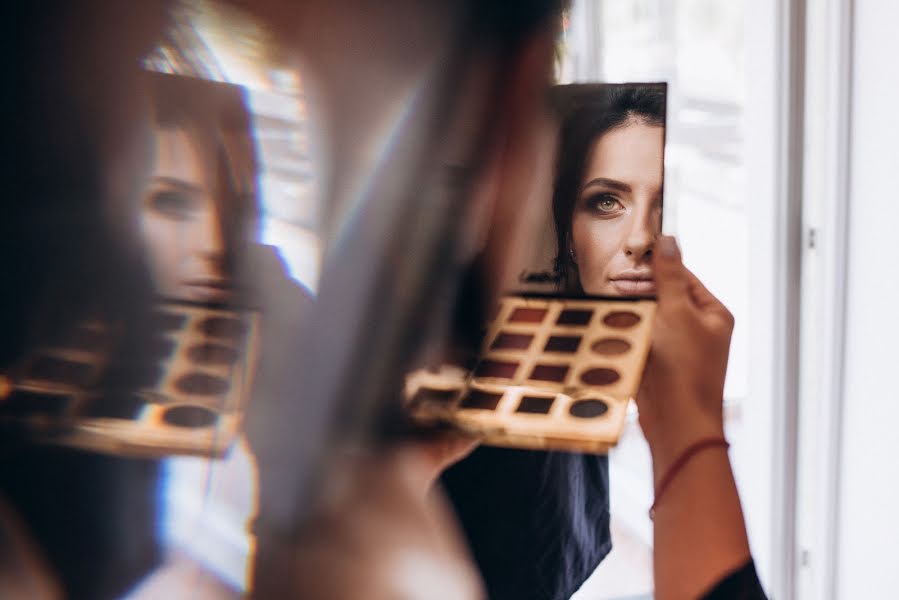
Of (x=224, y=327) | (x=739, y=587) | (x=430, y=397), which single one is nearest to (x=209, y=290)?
(x=224, y=327)

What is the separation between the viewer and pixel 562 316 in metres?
0.50

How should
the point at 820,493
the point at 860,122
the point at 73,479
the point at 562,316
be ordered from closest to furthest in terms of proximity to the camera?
the point at 73,479 → the point at 562,316 → the point at 860,122 → the point at 820,493

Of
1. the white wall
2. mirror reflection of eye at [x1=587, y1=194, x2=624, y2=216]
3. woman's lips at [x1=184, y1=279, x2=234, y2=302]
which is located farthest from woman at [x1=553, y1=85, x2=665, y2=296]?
the white wall

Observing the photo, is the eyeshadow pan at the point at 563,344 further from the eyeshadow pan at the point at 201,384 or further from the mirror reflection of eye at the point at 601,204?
the eyeshadow pan at the point at 201,384

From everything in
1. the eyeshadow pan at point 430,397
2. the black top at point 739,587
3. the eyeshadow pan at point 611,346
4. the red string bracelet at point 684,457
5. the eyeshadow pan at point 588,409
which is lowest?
the black top at point 739,587

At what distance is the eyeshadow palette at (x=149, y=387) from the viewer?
1.31 feet

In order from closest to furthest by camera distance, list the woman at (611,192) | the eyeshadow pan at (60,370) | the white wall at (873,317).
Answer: the eyeshadow pan at (60,370)
the woman at (611,192)
the white wall at (873,317)

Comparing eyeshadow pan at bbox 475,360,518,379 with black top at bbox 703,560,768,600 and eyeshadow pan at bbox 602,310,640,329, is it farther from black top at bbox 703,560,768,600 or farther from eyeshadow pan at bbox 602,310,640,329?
black top at bbox 703,560,768,600

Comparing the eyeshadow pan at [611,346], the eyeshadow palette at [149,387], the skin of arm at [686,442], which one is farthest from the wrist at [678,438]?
the eyeshadow palette at [149,387]

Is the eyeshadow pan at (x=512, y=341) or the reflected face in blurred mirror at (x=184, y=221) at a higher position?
the reflected face in blurred mirror at (x=184, y=221)

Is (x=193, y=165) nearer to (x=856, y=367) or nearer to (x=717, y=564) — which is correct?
(x=717, y=564)

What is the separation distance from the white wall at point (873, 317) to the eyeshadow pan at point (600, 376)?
0.68m

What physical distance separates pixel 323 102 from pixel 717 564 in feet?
1.28

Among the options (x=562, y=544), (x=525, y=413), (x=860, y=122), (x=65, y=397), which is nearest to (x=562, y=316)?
(x=525, y=413)
